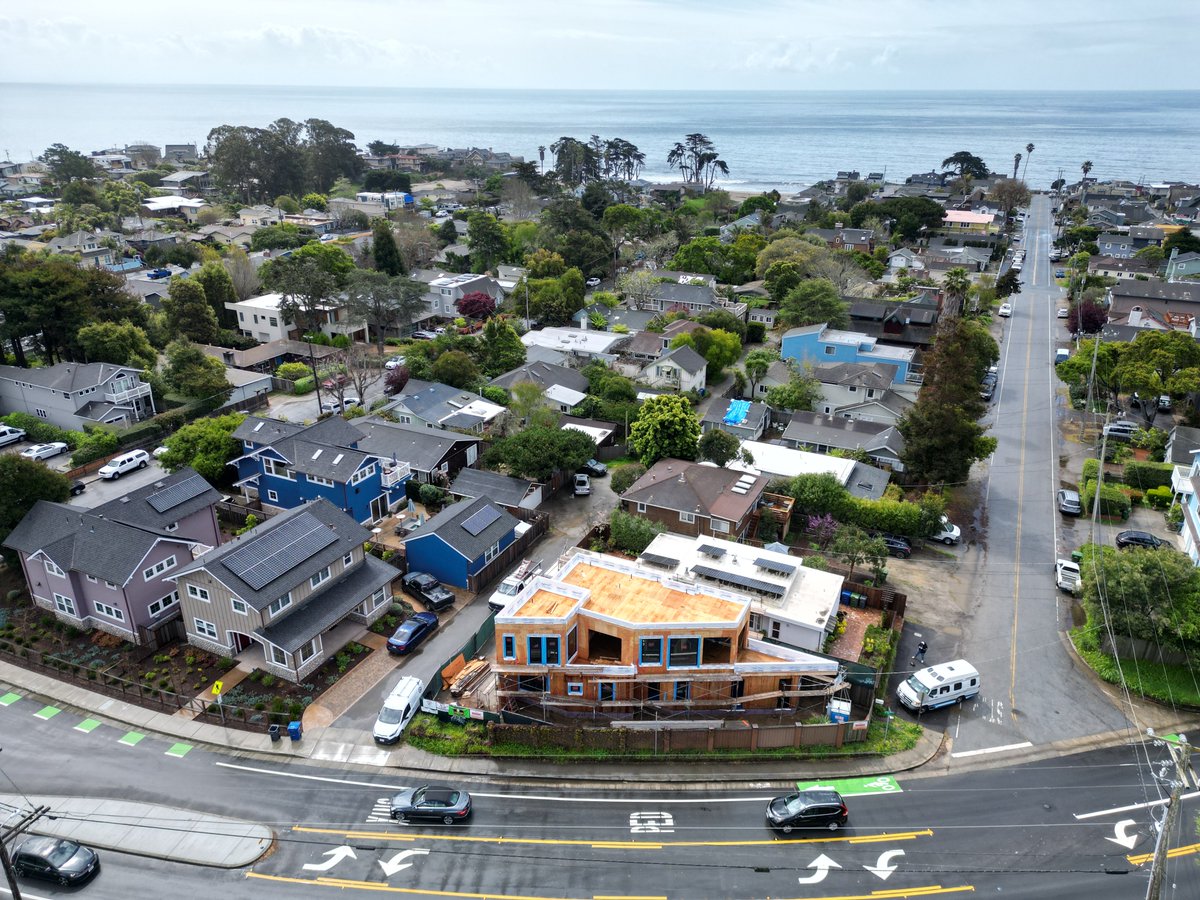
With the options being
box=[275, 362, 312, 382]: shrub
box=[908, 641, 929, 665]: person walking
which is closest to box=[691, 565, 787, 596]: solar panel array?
box=[908, 641, 929, 665]: person walking

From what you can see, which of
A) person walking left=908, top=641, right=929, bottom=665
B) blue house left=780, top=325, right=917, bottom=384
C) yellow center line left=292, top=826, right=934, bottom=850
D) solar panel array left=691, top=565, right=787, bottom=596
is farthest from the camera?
blue house left=780, top=325, right=917, bottom=384

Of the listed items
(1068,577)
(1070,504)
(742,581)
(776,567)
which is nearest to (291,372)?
(742,581)

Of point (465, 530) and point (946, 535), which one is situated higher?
point (465, 530)

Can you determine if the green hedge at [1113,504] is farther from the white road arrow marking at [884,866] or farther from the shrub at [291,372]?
the shrub at [291,372]

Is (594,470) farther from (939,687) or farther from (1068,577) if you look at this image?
(1068,577)

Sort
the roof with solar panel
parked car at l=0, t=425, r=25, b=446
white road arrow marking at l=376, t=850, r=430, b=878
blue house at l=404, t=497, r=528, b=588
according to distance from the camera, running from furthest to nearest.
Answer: parked car at l=0, t=425, r=25, b=446, blue house at l=404, t=497, r=528, b=588, the roof with solar panel, white road arrow marking at l=376, t=850, r=430, b=878

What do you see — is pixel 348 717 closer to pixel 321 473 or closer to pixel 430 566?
pixel 430 566

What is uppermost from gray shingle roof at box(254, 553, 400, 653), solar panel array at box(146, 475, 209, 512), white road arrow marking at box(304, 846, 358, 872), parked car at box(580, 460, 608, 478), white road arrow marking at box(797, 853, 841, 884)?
solar panel array at box(146, 475, 209, 512)

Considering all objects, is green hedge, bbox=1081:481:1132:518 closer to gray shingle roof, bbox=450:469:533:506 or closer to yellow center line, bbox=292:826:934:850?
yellow center line, bbox=292:826:934:850
